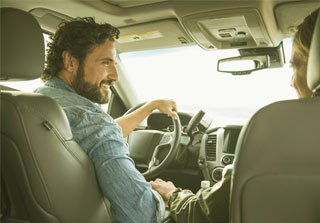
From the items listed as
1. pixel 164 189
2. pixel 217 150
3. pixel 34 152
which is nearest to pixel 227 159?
pixel 217 150

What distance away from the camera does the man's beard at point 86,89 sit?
2.01 metres

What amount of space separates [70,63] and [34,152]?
2.32ft

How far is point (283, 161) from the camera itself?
4.13 feet

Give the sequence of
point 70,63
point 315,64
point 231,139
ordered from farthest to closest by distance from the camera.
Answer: point 231,139
point 70,63
point 315,64

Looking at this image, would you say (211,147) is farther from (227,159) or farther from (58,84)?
(58,84)

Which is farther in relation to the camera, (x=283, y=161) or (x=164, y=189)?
(x=164, y=189)

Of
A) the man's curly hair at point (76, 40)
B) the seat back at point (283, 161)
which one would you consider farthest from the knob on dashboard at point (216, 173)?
the seat back at point (283, 161)

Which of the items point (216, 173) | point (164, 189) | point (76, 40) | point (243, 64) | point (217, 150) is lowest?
point (216, 173)

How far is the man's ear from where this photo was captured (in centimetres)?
202

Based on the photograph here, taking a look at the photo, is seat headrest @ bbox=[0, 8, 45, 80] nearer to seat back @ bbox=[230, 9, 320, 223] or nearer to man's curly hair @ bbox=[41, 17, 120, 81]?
man's curly hair @ bbox=[41, 17, 120, 81]

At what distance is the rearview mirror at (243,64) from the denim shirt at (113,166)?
62.4 inches

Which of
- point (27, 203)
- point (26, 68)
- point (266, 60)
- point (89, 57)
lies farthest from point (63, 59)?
point (266, 60)

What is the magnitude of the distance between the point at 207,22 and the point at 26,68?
59.6 inches

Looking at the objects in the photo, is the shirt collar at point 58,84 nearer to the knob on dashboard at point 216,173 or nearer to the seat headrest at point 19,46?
the seat headrest at point 19,46
